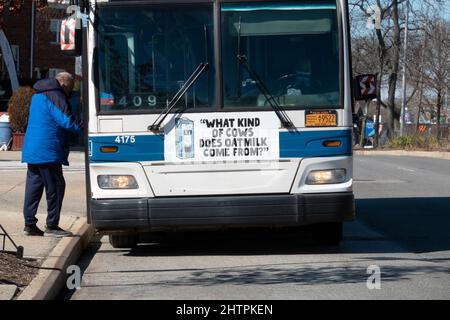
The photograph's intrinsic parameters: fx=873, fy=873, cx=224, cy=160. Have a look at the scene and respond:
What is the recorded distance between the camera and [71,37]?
9078 millimetres

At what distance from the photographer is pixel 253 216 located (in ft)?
29.7

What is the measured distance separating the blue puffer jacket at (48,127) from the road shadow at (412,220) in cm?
421

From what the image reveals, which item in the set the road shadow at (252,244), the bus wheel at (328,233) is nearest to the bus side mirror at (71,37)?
the road shadow at (252,244)

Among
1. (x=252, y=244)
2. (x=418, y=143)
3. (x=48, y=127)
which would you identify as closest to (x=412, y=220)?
(x=252, y=244)

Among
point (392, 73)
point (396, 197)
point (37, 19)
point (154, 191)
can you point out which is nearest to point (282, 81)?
point (154, 191)

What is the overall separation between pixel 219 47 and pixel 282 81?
2.48 feet

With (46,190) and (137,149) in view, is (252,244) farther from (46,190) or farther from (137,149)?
(46,190)

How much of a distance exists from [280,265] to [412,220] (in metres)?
4.46

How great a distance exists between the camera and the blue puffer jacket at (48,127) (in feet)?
32.3

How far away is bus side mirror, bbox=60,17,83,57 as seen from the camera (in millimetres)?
9078

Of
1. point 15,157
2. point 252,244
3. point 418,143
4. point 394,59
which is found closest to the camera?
point 252,244

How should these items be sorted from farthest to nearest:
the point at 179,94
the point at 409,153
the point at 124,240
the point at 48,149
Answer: the point at 409,153
the point at 124,240
the point at 48,149
the point at 179,94

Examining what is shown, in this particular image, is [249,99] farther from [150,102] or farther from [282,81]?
[150,102]

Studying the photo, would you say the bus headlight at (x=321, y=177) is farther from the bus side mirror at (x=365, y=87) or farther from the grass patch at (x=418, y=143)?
the grass patch at (x=418, y=143)
